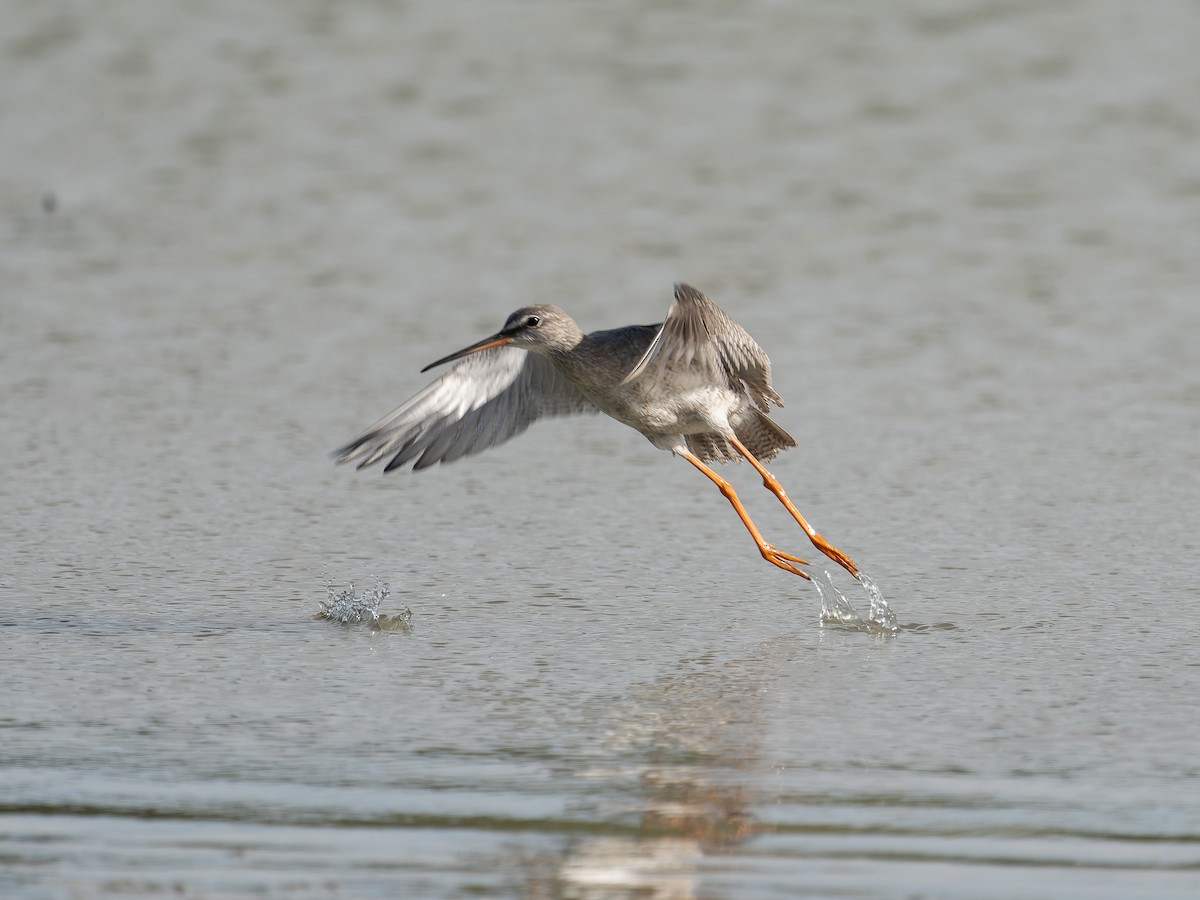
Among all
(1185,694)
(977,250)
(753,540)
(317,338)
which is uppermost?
(977,250)

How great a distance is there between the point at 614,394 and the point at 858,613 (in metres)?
1.34

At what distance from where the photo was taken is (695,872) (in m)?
4.31

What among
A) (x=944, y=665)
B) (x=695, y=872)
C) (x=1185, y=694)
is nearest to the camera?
(x=695, y=872)

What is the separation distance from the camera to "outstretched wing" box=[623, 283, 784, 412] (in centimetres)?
668

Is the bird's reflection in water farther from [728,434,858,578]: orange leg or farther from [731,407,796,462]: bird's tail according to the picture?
[731,407,796,462]: bird's tail

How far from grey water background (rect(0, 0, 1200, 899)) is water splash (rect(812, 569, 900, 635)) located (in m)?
0.08

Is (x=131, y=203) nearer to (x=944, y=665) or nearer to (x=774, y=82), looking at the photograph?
(x=774, y=82)

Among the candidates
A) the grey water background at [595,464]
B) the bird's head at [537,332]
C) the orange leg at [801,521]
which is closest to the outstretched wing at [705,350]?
the orange leg at [801,521]

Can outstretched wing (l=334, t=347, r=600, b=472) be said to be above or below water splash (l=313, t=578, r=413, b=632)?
above

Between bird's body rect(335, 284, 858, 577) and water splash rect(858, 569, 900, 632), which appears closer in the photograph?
water splash rect(858, 569, 900, 632)

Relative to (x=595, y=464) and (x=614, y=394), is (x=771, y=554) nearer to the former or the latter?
(x=614, y=394)

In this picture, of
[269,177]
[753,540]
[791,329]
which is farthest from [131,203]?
[753,540]

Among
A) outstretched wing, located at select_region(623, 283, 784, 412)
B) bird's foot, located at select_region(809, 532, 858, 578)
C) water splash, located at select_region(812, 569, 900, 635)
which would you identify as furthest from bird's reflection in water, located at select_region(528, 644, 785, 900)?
outstretched wing, located at select_region(623, 283, 784, 412)

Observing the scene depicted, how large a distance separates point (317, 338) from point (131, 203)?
315 cm
